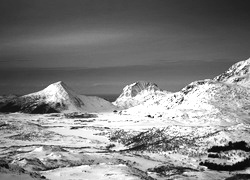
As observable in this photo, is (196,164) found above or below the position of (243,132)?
below

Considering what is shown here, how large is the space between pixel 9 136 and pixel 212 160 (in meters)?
109

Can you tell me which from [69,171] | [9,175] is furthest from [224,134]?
[9,175]

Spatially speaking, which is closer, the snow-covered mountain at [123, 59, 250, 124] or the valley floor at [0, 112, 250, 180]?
the valley floor at [0, 112, 250, 180]

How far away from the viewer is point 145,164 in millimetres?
65500

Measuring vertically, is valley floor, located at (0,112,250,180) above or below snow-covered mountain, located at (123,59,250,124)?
below

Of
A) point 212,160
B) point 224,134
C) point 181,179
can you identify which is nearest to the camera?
point 181,179

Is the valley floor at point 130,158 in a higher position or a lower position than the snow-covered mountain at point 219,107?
lower

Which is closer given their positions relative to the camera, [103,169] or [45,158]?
[103,169]

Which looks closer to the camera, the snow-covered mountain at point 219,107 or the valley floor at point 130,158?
the valley floor at point 130,158

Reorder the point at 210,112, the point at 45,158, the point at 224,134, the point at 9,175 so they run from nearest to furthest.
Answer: the point at 9,175, the point at 45,158, the point at 224,134, the point at 210,112

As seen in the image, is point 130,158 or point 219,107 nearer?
point 130,158

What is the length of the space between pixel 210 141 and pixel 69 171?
157 ft

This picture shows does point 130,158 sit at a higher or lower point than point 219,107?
lower

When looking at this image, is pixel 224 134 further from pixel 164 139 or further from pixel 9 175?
pixel 9 175
